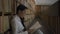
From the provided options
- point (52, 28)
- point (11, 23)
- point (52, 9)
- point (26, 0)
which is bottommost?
point (52, 28)

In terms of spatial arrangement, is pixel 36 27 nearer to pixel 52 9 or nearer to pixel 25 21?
pixel 25 21

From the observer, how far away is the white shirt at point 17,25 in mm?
1776

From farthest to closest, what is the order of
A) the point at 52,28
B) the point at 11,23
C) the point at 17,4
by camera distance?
the point at 52,28, the point at 17,4, the point at 11,23

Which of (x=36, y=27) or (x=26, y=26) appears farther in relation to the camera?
(x=26, y=26)

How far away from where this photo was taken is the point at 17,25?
5.91 feet

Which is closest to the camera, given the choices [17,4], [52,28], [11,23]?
[11,23]

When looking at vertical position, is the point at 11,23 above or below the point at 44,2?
below

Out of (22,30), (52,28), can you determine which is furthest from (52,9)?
(22,30)

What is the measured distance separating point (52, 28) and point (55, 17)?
0.60 ft

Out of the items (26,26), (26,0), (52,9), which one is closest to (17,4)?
(26,0)

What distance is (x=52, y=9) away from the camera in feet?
7.35

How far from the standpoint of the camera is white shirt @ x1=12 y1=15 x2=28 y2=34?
1776 mm

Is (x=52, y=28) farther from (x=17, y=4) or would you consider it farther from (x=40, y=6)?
(x=17, y=4)

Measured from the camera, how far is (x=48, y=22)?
228cm
